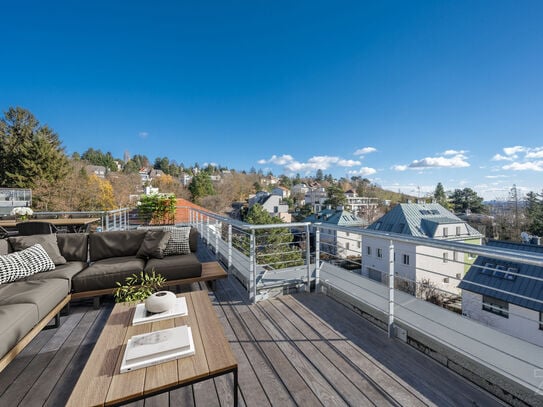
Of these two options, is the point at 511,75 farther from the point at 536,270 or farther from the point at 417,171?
the point at 417,171

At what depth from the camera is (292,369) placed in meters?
1.70

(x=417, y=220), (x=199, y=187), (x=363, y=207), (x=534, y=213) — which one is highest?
(x=199, y=187)

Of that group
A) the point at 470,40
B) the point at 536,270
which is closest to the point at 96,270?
the point at 536,270

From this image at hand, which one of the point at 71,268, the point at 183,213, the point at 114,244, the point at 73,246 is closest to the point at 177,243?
the point at 114,244

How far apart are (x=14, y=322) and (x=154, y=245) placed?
1.69m

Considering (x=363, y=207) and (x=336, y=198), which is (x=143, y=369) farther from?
(x=363, y=207)

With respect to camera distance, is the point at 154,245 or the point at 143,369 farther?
the point at 154,245

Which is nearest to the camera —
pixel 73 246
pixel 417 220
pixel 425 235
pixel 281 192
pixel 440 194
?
pixel 73 246

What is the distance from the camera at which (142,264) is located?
297cm

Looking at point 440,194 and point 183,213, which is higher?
point 440,194

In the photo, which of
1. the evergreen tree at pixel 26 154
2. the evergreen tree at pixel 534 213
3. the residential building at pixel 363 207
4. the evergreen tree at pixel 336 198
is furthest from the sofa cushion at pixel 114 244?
the residential building at pixel 363 207

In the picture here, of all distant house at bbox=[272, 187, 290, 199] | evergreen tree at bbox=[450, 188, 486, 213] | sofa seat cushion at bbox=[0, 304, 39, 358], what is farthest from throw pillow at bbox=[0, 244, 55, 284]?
distant house at bbox=[272, 187, 290, 199]

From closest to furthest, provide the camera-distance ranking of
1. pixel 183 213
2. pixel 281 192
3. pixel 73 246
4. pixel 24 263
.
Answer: pixel 24 263, pixel 73 246, pixel 183 213, pixel 281 192

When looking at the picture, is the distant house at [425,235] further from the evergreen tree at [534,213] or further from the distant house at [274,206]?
the distant house at [274,206]
